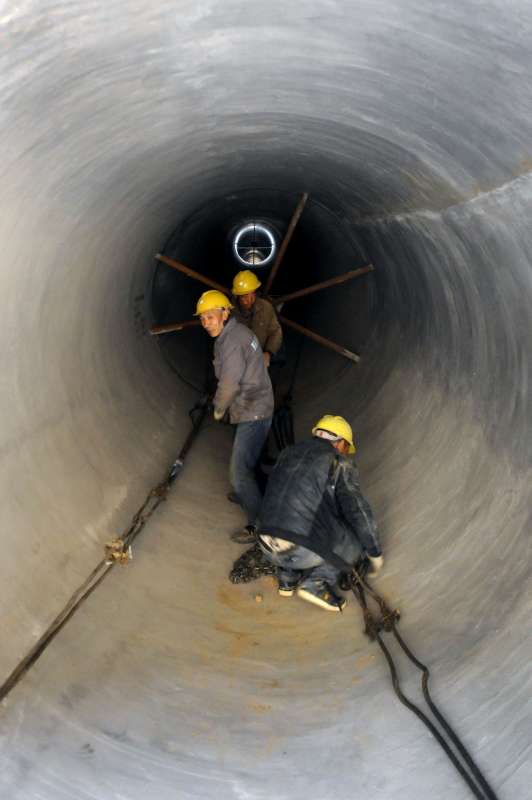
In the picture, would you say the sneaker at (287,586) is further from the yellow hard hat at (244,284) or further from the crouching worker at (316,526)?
the yellow hard hat at (244,284)

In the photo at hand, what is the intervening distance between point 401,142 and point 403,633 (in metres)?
2.60

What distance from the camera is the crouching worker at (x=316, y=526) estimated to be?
14.6ft

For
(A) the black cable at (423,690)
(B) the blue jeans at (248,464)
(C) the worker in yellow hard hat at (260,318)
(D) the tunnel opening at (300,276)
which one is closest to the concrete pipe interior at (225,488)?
(A) the black cable at (423,690)

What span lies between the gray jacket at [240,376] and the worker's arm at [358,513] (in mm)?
1021

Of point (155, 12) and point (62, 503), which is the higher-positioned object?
point (155, 12)

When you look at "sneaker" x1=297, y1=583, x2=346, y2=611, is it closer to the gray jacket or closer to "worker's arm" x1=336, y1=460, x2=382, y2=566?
"worker's arm" x1=336, y1=460, x2=382, y2=566

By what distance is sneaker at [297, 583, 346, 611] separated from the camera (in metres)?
4.39

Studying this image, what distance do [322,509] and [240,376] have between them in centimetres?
121

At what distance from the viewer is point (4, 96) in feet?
8.90

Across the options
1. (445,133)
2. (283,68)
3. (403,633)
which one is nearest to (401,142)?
(445,133)

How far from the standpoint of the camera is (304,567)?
4.53 metres

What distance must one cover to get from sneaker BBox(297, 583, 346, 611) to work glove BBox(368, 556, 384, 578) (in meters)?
0.29

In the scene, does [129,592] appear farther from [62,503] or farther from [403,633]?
[403,633]

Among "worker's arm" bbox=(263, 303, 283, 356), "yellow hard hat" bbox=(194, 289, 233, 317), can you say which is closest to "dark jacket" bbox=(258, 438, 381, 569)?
"yellow hard hat" bbox=(194, 289, 233, 317)
